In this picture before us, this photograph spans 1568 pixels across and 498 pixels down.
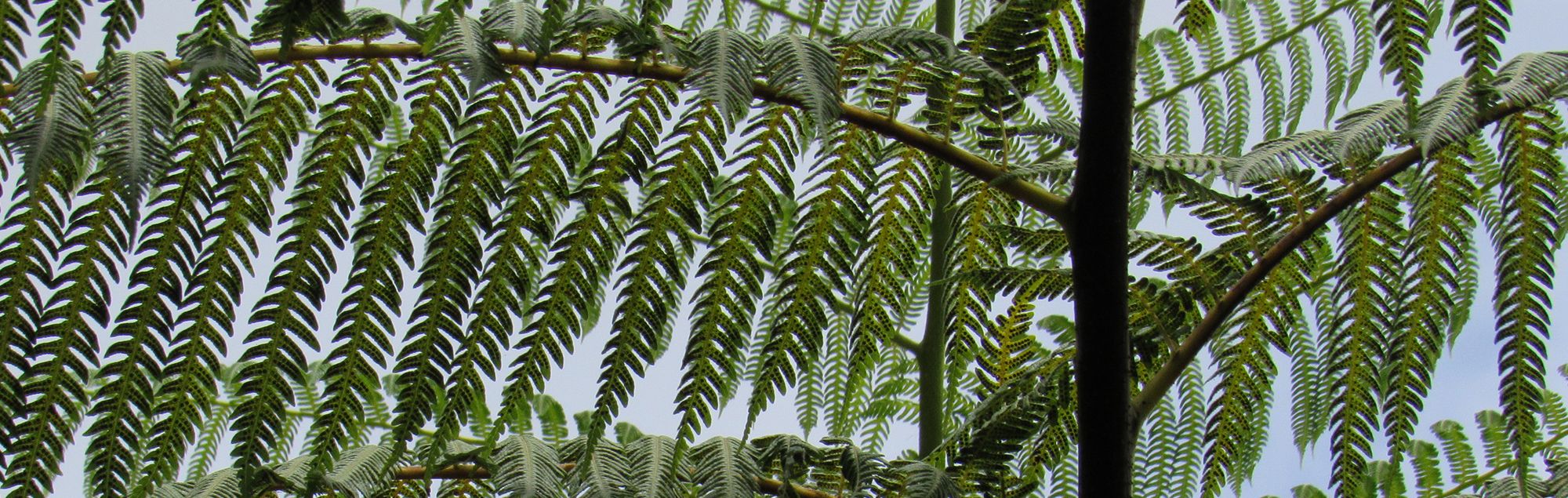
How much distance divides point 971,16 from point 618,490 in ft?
3.27

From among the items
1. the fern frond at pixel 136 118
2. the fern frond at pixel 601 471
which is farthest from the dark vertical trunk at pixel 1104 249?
the fern frond at pixel 136 118

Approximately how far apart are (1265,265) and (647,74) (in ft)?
1.37

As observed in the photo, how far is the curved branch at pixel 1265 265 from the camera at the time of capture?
30.5 inches

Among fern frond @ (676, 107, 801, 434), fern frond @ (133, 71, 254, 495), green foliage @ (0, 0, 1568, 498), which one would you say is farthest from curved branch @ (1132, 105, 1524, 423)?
fern frond @ (133, 71, 254, 495)

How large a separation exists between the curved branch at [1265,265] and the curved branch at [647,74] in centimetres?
14

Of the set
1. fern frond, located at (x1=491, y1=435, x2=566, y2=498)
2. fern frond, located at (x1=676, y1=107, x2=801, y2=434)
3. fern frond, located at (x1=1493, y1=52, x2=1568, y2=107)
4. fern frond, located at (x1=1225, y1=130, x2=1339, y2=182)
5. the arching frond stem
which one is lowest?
fern frond, located at (x1=491, y1=435, x2=566, y2=498)

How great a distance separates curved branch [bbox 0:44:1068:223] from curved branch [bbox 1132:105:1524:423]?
0.47ft

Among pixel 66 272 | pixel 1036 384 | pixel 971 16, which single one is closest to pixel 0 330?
pixel 66 272

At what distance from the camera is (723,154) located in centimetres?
82

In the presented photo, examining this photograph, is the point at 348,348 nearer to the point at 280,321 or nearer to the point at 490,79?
the point at 280,321

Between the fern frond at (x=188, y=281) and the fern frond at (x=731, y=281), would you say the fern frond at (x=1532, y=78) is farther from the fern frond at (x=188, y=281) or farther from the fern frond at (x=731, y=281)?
the fern frond at (x=188, y=281)

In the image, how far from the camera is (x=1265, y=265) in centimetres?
79

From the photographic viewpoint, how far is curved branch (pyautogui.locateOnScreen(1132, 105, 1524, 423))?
30.5 inches

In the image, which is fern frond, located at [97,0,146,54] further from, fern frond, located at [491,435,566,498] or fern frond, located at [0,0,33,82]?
fern frond, located at [491,435,566,498]
